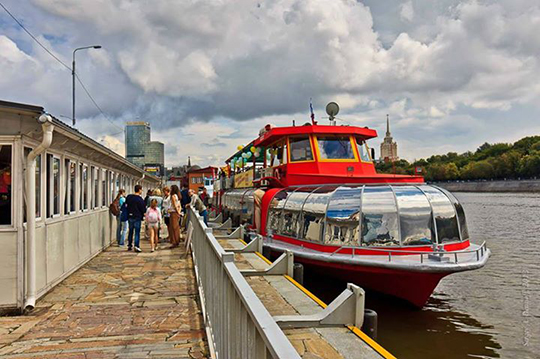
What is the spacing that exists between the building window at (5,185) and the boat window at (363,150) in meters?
9.18

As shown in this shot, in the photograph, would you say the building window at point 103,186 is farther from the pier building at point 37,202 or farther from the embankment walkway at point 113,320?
the embankment walkway at point 113,320

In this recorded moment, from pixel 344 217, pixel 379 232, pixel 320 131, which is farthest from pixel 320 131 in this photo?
pixel 379 232

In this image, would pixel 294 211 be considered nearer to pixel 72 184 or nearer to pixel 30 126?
pixel 72 184

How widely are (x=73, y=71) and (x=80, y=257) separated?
18725 mm

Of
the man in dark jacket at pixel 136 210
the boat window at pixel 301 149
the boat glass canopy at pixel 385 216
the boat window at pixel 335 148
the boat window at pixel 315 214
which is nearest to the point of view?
the boat glass canopy at pixel 385 216

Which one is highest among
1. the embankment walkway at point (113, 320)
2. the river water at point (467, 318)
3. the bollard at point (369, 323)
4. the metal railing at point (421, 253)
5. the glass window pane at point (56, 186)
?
the glass window pane at point (56, 186)

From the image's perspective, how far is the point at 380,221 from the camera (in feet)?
30.0

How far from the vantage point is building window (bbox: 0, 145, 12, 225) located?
6.95 m

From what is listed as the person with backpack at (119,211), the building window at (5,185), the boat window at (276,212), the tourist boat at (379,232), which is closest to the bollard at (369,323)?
the tourist boat at (379,232)

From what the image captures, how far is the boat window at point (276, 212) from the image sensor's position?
11.9 m

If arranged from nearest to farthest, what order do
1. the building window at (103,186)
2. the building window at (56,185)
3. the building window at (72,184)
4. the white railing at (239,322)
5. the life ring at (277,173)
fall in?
1. the white railing at (239,322)
2. the building window at (56,185)
3. the building window at (72,184)
4. the life ring at (277,173)
5. the building window at (103,186)

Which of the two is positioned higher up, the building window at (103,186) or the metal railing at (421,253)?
the building window at (103,186)

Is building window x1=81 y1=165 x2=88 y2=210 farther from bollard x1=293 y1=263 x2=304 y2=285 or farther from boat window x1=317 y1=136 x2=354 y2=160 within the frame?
boat window x1=317 y1=136 x2=354 y2=160

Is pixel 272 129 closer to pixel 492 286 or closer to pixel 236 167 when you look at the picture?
pixel 492 286
